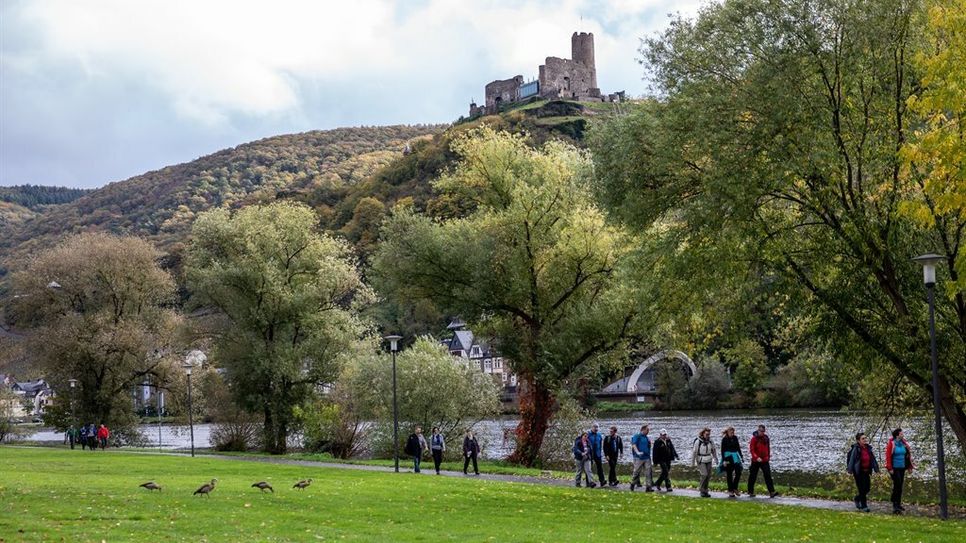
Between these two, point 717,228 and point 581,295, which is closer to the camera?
point 717,228

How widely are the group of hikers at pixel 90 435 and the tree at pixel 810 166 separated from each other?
132 feet

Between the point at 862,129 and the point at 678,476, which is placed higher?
the point at 862,129

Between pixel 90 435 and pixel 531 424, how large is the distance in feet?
92.8

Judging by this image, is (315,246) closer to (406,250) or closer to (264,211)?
(264,211)

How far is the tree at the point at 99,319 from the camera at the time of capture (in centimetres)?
5728

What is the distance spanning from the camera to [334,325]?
5241cm

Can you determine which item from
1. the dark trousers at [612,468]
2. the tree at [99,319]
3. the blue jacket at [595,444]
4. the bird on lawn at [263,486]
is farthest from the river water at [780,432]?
the bird on lawn at [263,486]

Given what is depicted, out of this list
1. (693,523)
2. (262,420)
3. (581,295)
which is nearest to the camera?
(693,523)

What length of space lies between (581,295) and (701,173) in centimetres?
1606

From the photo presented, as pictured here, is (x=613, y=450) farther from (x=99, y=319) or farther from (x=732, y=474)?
(x=99, y=319)

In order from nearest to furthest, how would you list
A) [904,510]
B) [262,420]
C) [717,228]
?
1. [904,510]
2. [717,228]
3. [262,420]

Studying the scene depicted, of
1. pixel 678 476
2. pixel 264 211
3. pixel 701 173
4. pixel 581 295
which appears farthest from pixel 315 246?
pixel 701 173

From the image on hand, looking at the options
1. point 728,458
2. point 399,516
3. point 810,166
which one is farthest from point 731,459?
point 399,516

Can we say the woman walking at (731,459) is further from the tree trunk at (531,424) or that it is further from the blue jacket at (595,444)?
the tree trunk at (531,424)
